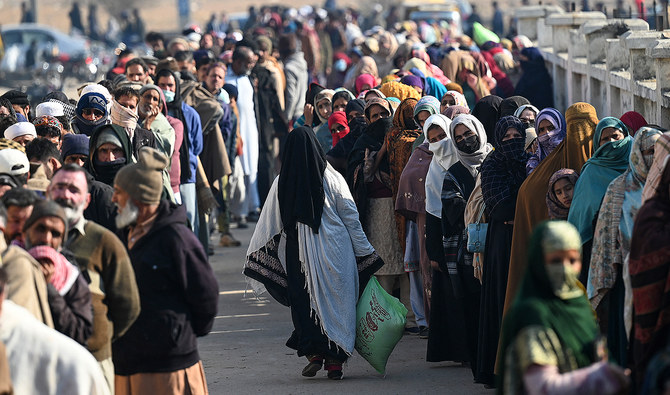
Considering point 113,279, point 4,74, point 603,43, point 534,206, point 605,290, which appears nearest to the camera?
point 113,279

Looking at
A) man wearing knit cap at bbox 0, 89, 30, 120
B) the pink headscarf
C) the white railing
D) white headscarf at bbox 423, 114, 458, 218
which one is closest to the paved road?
white headscarf at bbox 423, 114, 458, 218

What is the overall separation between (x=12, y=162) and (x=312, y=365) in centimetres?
226

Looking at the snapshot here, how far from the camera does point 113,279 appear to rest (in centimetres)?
507

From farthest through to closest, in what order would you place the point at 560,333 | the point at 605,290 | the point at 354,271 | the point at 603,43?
the point at 603,43
the point at 354,271
the point at 605,290
the point at 560,333

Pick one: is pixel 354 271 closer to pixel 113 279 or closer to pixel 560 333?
pixel 113 279

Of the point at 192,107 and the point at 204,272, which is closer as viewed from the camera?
the point at 204,272

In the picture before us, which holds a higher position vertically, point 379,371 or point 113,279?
point 113,279

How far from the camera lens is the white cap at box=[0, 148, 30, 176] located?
6359mm

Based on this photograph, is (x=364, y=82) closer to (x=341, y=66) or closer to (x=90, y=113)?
(x=90, y=113)

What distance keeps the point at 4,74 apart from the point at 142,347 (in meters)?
30.8

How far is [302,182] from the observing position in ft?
24.5

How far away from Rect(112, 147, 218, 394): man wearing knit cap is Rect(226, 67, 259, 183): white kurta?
814 centimetres

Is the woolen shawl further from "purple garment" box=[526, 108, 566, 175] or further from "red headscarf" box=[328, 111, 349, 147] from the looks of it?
"red headscarf" box=[328, 111, 349, 147]

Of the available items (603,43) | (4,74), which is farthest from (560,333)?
(4,74)
